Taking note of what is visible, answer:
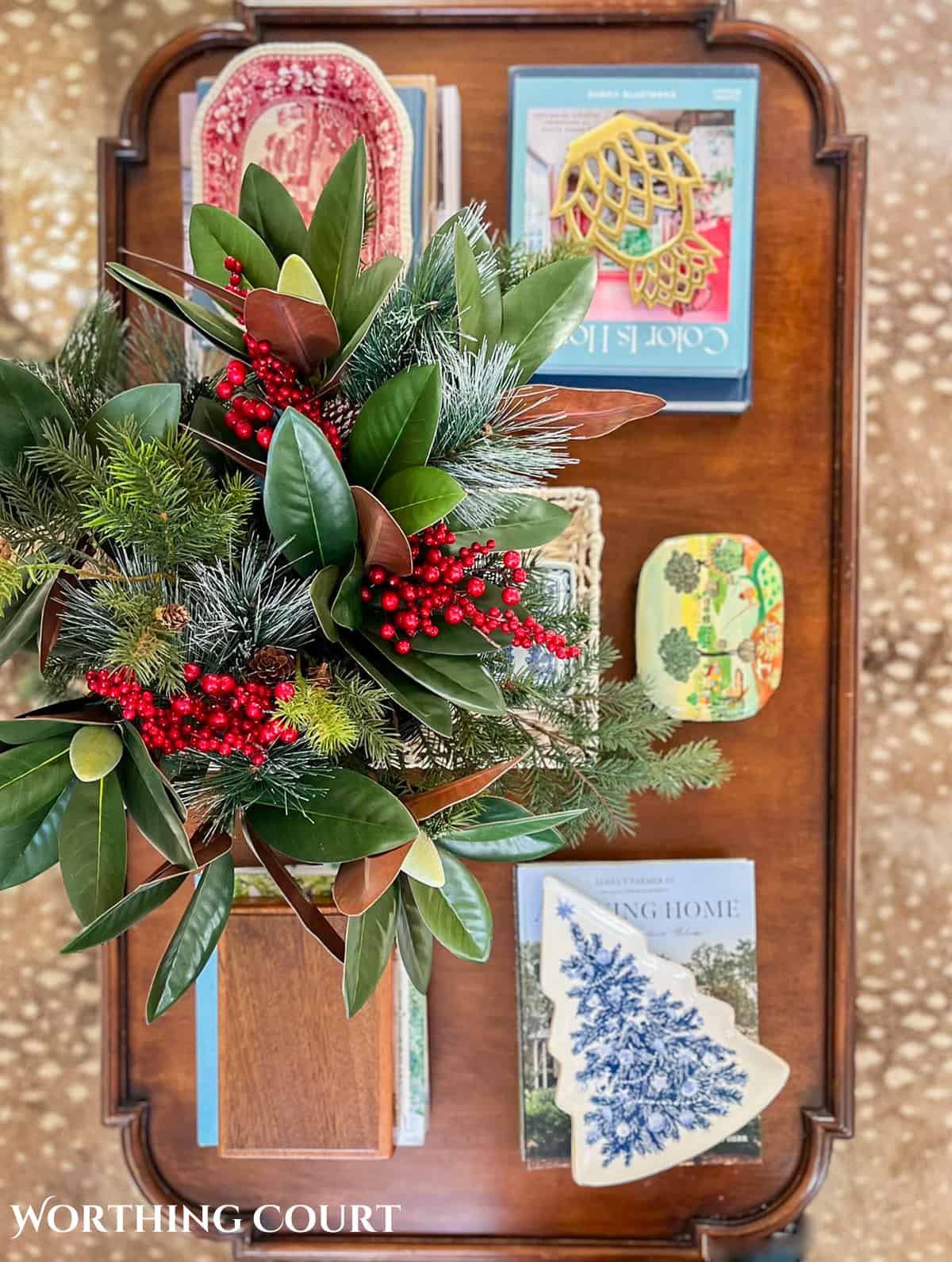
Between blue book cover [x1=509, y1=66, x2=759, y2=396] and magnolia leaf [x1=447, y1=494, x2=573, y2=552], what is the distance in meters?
0.29

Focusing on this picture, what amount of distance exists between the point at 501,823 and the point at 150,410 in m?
0.26

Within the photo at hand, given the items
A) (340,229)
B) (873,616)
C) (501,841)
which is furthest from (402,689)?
(873,616)

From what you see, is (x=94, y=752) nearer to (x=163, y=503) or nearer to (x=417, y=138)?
(x=163, y=503)

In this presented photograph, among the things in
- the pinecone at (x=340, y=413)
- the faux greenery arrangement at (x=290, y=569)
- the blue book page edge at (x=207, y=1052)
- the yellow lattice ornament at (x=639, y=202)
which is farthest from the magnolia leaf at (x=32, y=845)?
the yellow lattice ornament at (x=639, y=202)

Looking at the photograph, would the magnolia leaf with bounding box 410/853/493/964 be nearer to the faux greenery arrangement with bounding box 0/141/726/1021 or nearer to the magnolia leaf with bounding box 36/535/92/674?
the faux greenery arrangement with bounding box 0/141/726/1021

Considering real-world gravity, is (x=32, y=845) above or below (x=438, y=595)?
below

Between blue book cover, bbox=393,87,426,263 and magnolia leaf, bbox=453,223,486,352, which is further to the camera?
blue book cover, bbox=393,87,426,263

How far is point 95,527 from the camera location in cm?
40

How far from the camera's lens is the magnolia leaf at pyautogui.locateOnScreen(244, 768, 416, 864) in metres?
0.38

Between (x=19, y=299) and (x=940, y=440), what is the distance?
985 mm

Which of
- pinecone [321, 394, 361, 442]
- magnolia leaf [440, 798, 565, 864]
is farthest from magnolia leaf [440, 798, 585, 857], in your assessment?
pinecone [321, 394, 361, 442]

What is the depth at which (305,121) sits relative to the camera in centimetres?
67

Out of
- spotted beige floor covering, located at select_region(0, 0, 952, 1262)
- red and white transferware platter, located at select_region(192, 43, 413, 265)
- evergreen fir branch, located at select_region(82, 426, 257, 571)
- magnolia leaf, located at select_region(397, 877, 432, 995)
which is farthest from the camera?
spotted beige floor covering, located at select_region(0, 0, 952, 1262)

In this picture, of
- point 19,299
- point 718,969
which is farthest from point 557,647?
point 19,299
